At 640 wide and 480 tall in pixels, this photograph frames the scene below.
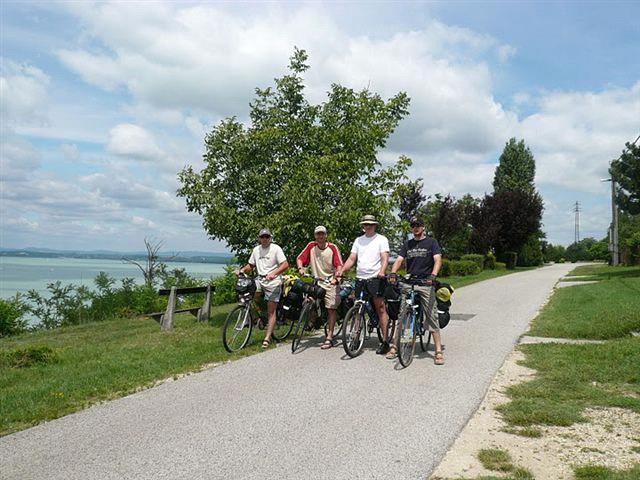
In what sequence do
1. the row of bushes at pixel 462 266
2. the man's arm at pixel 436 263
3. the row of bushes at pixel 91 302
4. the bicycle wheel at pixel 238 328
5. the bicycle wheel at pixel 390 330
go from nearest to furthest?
the man's arm at pixel 436 263 → the bicycle wheel at pixel 390 330 → the bicycle wheel at pixel 238 328 → the row of bushes at pixel 91 302 → the row of bushes at pixel 462 266

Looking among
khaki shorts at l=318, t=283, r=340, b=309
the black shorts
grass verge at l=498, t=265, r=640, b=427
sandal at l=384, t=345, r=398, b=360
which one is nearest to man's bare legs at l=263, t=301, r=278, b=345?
khaki shorts at l=318, t=283, r=340, b=309

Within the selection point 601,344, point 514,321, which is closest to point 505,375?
point 601,344

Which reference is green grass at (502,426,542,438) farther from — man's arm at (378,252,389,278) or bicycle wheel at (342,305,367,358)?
man's arm at (378,252,389,278)

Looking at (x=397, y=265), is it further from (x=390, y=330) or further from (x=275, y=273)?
(x=275, y=273)

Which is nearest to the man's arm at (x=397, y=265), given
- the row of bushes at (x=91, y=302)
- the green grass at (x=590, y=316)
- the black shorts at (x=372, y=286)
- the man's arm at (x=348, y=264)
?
the black shorts at (x=372, y=286)

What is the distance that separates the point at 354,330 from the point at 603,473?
4.43 metres

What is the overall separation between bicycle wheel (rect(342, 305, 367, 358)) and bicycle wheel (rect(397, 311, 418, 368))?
79 cm

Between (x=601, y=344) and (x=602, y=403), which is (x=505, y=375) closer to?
(x=602, y=403)

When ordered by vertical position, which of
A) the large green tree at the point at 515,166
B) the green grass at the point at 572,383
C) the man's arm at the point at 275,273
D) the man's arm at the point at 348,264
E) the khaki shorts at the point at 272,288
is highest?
the large green tree at the point at 515,166

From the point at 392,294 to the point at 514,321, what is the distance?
5.31 metres

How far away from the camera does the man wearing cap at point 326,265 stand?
28.5 ft

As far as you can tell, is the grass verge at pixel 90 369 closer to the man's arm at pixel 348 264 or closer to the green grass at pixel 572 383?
the man's arm at pixel 348 264

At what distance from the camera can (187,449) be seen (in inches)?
171

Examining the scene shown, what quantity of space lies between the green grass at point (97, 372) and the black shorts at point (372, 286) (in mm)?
1891
